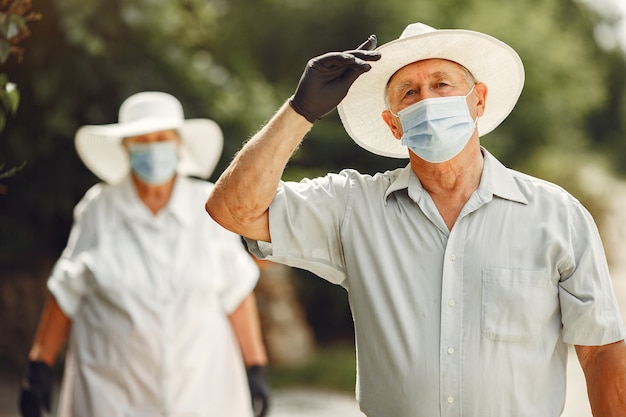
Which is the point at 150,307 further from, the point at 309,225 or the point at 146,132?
the point at 309,225

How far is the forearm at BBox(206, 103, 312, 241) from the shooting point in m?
2.71

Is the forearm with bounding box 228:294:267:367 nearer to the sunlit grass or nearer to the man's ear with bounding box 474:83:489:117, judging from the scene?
the man's ear with bounding box 474:83:489:117

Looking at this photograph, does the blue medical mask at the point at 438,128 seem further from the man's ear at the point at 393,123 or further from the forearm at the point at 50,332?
the forearm at the point at 50,332

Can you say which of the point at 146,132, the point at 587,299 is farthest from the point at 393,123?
the point at 146,132

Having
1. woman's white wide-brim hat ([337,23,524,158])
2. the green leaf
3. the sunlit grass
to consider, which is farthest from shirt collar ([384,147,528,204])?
the sunlit grass

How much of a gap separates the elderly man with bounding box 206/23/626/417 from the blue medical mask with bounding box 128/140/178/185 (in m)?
2.38

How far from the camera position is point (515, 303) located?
2682 mm

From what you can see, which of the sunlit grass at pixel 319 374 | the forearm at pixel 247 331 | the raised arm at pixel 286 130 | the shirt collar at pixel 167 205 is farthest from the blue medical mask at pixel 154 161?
the sunlit grass at pixel 319 374

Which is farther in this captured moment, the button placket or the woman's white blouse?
the woman's white blouse

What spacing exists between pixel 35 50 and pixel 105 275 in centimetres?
353

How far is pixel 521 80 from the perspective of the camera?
3178mm

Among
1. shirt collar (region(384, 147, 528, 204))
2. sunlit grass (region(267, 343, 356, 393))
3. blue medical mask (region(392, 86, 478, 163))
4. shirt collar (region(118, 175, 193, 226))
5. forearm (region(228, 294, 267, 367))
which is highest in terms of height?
blue medical mask (region(392, 86, 478, 163))

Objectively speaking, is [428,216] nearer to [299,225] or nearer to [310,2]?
[299,225]

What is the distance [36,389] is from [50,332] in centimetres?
32
